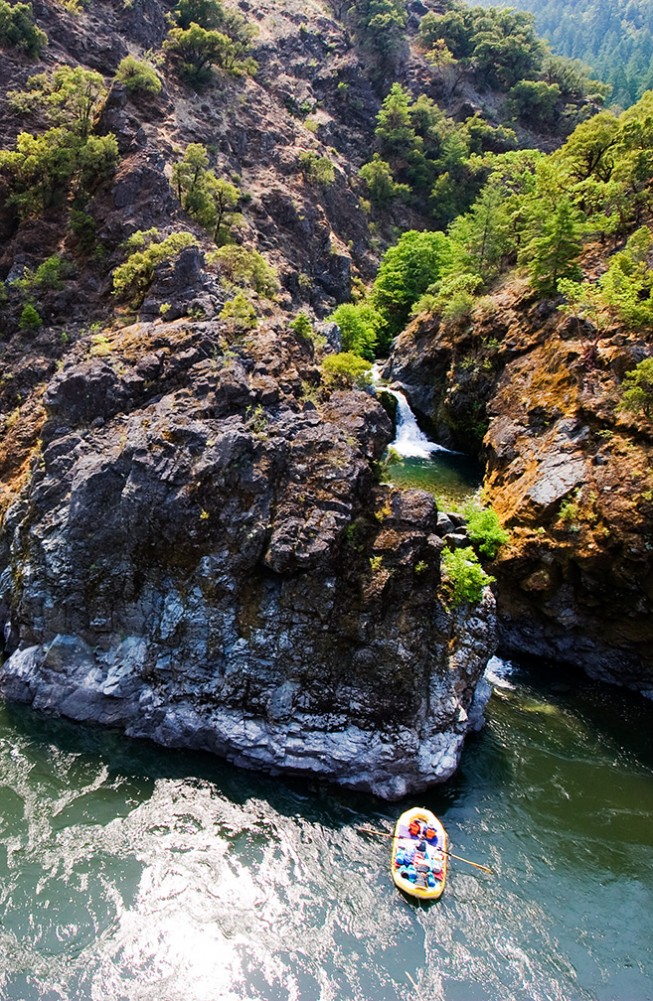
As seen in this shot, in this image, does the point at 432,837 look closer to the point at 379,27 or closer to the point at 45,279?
the point at 45,279

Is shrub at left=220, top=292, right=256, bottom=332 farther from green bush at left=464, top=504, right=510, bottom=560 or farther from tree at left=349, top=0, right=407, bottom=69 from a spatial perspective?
tree at left=349, top=0, right=407, bottom=69

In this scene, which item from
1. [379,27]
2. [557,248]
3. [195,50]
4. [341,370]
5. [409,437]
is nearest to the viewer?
[341,370]

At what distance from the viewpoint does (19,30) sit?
40.1m

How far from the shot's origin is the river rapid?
14.1 m

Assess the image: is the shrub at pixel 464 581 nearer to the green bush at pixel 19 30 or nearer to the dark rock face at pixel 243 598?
the dark rock face at pixel 243 598

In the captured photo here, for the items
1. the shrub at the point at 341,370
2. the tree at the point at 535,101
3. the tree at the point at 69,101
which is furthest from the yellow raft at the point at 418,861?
the tree at the point at 535,101

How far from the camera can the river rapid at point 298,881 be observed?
14070mm

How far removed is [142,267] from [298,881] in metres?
27.5

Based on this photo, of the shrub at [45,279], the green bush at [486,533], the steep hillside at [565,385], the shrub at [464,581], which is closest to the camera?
the shrub at [464,581]

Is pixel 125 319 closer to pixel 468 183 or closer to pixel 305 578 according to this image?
pixel 305 578

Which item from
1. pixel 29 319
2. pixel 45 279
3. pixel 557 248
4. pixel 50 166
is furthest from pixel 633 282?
pixel 50 166

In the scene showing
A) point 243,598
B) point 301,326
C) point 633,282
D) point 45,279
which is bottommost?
point 243,598

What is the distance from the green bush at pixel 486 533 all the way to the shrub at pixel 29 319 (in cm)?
2475

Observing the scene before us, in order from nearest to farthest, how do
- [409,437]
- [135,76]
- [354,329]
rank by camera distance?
[409,437] < [135,76] < [354,329]
